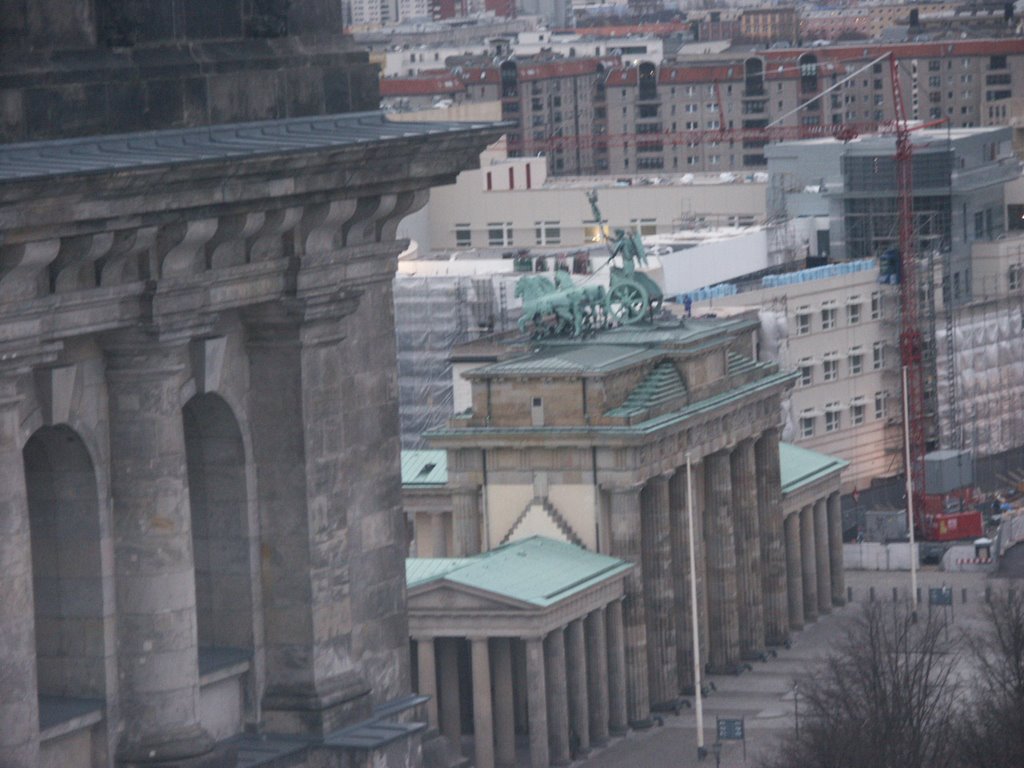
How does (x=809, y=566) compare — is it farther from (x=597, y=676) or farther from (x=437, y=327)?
(x=597, y=676)

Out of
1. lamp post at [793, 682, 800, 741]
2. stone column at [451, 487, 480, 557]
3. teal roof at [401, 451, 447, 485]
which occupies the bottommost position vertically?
lamp post at [793, 682, 800, 741]

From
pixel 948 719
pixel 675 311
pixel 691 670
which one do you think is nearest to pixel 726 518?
pixel 691 670

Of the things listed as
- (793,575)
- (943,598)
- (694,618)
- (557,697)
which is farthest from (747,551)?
(557,697)

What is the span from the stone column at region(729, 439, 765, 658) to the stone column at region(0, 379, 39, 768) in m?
114

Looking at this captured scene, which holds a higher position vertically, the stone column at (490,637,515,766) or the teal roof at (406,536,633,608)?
the teal roof at (406,536,633,608)

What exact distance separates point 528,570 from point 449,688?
6059 millimetres

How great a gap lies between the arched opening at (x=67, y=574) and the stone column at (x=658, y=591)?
329 ft

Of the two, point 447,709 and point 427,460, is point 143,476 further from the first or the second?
point 427,460

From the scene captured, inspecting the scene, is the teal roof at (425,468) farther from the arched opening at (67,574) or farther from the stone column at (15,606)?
the stone column at (15,606)

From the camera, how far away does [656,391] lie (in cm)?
15412

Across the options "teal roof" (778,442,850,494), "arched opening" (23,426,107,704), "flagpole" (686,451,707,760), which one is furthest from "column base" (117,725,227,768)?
"teal roof" (778,442,850,494)

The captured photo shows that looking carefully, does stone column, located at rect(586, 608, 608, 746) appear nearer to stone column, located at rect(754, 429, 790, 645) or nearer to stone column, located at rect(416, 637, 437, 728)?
stone column, located at rect(416, 637, 437, 728)

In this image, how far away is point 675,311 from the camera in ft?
625

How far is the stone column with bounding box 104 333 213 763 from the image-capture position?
172 ft
